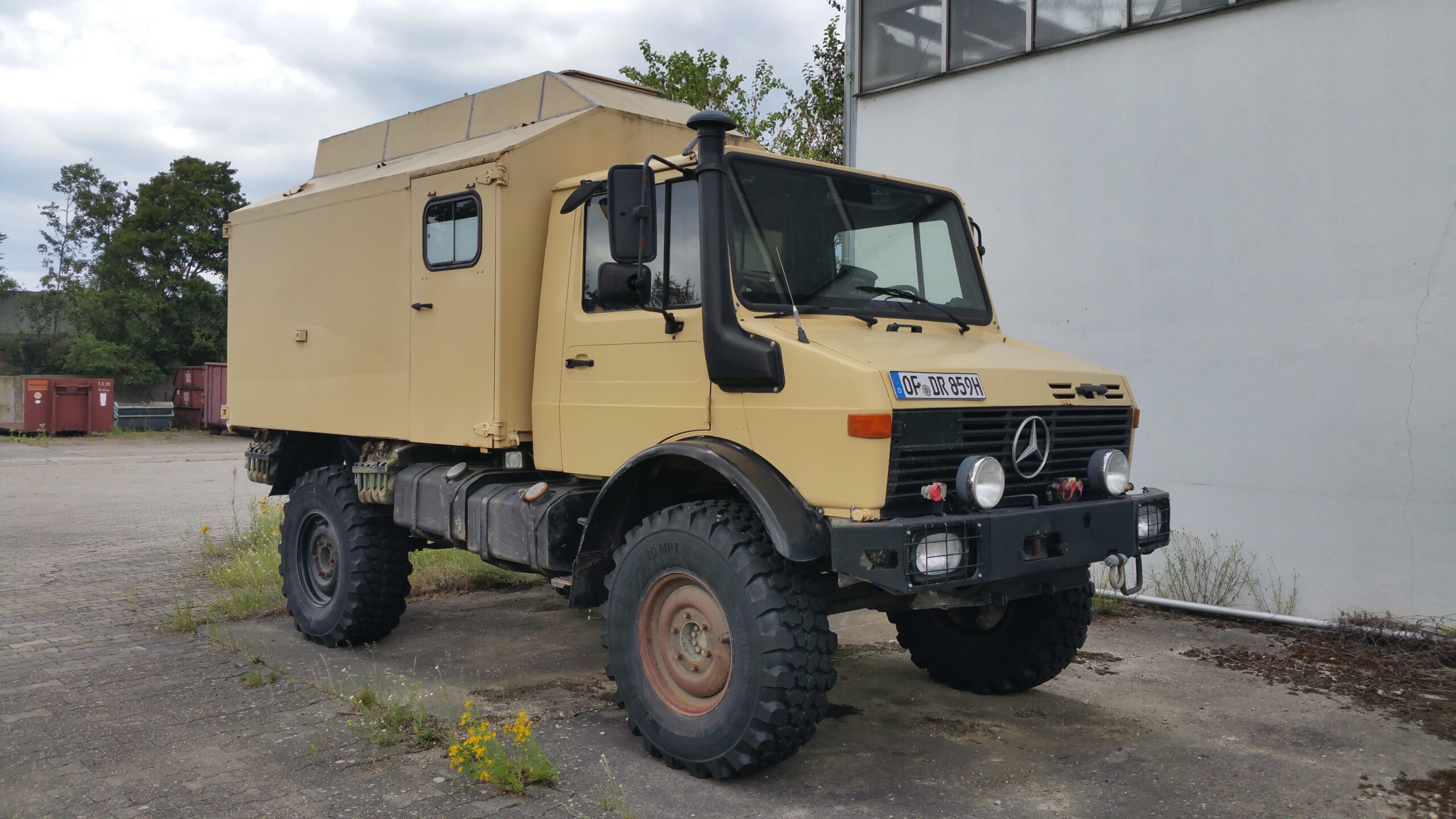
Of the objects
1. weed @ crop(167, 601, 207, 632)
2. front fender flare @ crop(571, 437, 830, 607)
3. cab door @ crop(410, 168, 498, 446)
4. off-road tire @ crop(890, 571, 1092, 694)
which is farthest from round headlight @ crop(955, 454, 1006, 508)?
weed @ crop(167, 601, 207, 632)

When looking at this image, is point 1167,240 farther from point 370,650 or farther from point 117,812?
point 117,812

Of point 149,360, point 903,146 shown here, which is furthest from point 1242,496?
point 149,360

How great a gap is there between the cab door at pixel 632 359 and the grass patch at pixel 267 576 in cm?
279

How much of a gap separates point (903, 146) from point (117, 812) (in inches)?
302

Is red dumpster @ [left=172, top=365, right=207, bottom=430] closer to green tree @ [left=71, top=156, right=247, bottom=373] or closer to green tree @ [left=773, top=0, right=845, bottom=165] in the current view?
green tree @ [left=71, top=156, right=247, bottom=373]

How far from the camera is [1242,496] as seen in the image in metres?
7.30

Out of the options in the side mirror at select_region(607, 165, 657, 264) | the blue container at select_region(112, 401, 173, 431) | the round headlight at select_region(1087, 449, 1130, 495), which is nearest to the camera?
the side mirror at select_region(607, 165, 657, 264)

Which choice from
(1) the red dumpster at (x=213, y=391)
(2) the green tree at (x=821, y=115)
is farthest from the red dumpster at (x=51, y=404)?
(2) the green tree at (x=821, y=115)

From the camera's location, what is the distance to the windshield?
4.68 metres

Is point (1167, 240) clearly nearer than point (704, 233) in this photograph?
No

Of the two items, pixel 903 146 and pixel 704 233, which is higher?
pixel 903 146

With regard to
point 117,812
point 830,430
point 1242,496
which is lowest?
point 117,812

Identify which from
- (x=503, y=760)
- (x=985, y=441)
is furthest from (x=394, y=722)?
(x=985, y=441)

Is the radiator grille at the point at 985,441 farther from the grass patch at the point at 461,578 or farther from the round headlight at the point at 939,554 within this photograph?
the grass patch at the point at 461,578
